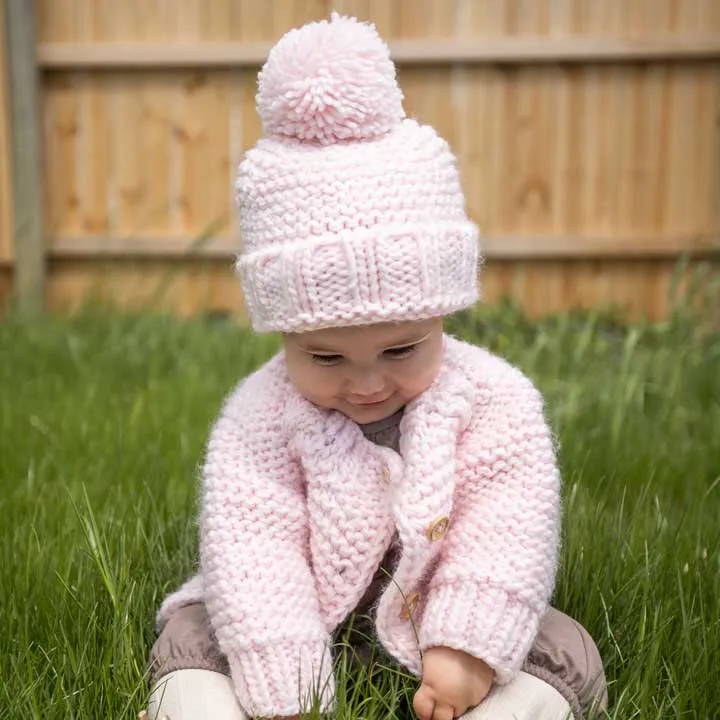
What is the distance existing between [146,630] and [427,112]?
3.78 metres

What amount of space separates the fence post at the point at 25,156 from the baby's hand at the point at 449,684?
393cm

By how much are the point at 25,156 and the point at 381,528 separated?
162 inches

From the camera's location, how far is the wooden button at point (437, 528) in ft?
5.03

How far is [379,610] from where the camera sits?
61.3 inches

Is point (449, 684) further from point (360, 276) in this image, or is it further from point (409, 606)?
point (360, 276)

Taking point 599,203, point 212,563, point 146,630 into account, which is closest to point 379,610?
point 212,563

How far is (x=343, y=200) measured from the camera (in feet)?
4.88

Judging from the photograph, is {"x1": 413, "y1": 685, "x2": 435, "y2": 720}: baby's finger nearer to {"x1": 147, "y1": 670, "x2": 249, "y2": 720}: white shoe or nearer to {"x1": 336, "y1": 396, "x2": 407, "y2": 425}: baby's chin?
{"x1": 147, "y1": 670, "x2": 249, "y2": 720}: white shoe

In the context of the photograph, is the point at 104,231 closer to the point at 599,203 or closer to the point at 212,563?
the point at 599,203

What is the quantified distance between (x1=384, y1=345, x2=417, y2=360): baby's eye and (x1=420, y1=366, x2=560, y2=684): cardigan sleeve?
15 centimetres

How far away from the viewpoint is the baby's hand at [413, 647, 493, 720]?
1.47 metres

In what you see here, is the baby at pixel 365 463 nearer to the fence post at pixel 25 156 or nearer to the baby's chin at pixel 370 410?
the baby's chin at pixel 370 410

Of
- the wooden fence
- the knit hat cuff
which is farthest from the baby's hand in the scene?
the wooden fence

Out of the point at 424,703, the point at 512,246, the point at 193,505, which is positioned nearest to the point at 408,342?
the point at 424,703
